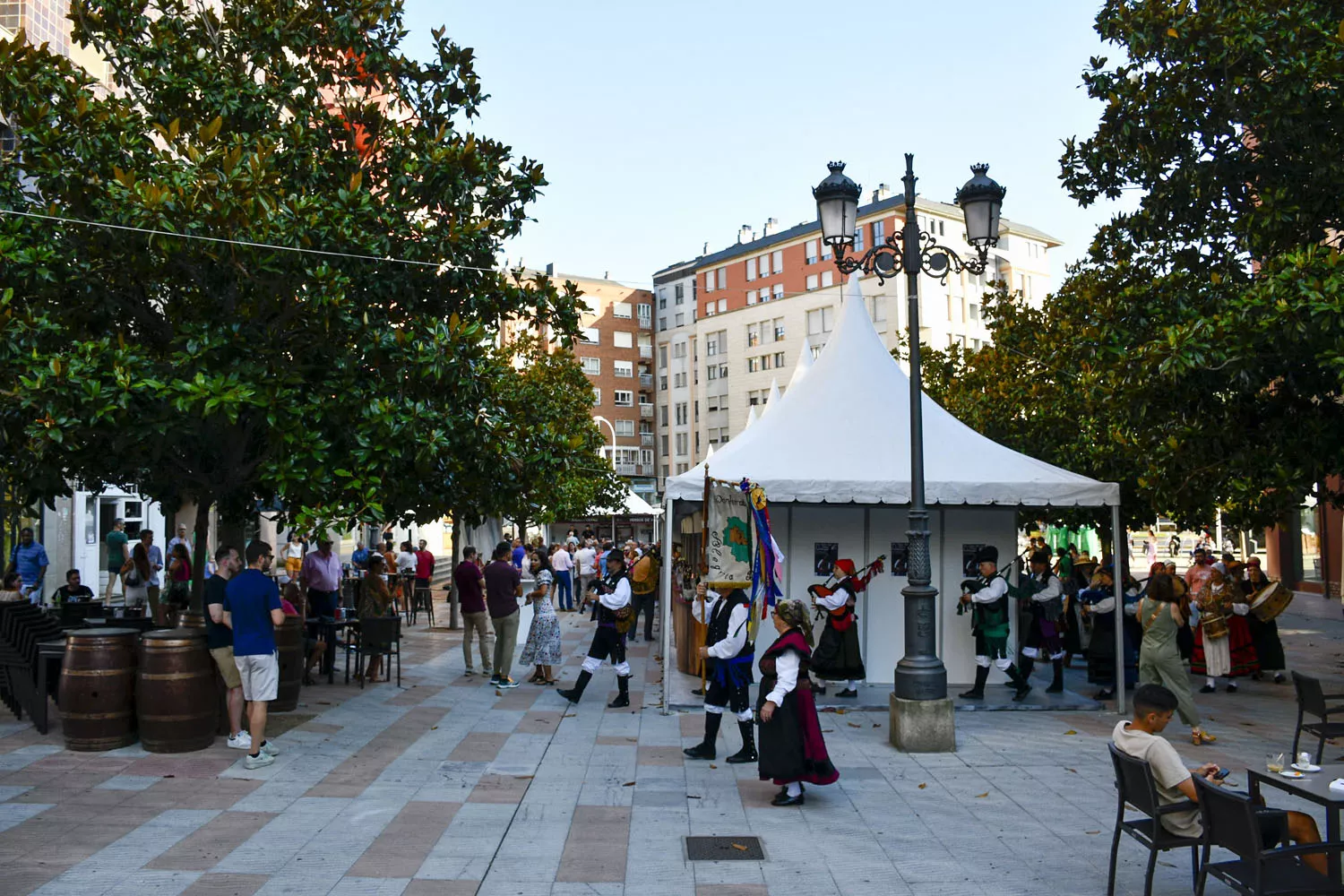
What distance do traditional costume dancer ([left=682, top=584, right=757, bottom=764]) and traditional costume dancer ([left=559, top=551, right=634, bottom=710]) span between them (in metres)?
2.60

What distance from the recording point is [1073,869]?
683cm

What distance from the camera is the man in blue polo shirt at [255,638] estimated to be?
941 centimetres

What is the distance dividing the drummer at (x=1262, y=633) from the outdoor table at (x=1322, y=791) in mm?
10055

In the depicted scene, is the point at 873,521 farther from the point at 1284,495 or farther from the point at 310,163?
the point at 310,163

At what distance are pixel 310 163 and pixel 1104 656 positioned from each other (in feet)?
36.3

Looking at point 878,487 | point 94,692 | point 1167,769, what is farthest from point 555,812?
point 878,487

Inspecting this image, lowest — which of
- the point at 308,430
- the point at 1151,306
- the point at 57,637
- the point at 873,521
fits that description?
the point at 57,637

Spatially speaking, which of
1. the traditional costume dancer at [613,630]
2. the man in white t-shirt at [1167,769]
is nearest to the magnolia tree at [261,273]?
the traditional costume dancer at [613,630]

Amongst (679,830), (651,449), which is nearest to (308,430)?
(679,830)

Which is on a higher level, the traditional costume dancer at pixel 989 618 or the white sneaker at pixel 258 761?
the traditional costume dancer at pixel 989 618

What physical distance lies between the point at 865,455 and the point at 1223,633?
523 centimetres

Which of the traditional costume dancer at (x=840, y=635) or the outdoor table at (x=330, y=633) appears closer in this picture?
the traditional costume dancer at (x=840, y=635)

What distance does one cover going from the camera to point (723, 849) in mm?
7266

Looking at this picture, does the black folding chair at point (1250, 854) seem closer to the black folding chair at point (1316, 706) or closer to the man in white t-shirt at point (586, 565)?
the black folding chair at point (1316, 706)
